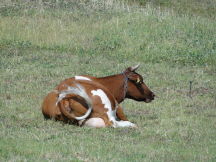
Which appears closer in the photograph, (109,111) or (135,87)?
(109,111)

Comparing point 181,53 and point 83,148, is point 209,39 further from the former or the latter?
point 83,148

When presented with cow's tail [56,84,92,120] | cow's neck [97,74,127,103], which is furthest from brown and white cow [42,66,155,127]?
cow's neck [97,74,127,103]

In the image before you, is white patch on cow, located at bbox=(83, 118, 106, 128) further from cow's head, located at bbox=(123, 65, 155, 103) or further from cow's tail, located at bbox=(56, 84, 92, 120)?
cow's head, located at bbox=(123, 65, 155, 103)

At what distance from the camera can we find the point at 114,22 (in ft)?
66.8

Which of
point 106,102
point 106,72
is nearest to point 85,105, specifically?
point 106,102

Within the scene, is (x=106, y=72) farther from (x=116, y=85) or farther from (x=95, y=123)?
(x=95, y=123)

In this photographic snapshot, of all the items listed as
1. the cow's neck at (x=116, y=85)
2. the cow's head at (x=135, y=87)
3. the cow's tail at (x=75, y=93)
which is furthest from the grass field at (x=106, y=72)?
the cow's neck at (x=116, y=85)

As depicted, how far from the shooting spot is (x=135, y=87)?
36.0 ft

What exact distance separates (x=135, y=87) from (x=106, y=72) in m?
4.98

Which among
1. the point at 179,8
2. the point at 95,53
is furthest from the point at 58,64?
the point at 179,8

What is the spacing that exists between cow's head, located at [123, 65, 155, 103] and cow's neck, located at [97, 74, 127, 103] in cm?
11

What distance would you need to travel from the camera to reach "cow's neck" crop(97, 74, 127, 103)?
35.3 ft

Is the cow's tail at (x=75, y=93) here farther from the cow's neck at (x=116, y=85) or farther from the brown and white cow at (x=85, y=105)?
the cow's neck at (x=116, y=85)

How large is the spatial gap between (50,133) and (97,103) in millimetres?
1132
